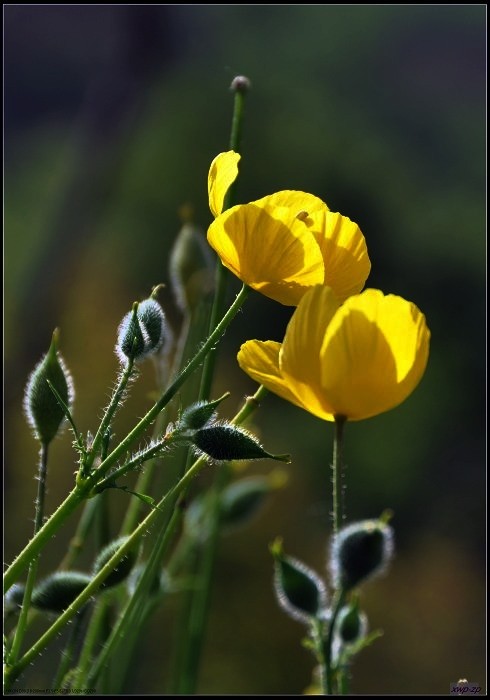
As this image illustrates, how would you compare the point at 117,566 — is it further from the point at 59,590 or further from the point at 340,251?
the point at 340,251

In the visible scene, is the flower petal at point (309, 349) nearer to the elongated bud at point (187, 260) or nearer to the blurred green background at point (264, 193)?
the elongated bud at point (187, 260)

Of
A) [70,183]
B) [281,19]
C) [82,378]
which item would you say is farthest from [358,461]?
[281,19]

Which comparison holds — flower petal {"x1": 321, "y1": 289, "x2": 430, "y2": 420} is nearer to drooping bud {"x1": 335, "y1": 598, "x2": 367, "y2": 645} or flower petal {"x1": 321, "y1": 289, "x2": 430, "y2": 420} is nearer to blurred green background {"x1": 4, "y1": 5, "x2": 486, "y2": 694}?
drooping bud {"x1": 335, "y1": 598, "x2": 367, "y2": 645}

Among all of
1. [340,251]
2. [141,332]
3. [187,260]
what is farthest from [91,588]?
[187,260]

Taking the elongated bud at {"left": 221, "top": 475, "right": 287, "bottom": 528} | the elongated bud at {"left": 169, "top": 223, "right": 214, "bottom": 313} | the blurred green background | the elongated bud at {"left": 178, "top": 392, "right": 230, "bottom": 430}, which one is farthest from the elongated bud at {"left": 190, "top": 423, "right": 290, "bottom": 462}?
the blurred green background

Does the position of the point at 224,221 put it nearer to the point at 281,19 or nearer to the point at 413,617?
the point at 413,617
